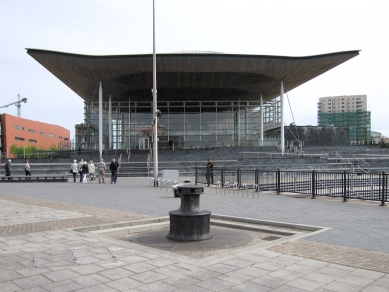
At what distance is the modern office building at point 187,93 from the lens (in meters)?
35.8

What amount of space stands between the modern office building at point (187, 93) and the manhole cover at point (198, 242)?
28.5 meters

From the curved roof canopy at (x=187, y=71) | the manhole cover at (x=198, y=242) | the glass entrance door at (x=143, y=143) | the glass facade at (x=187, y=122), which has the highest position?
the curved roof canopy at (x=187, y=71)

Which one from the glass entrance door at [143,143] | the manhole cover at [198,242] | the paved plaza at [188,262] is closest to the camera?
the paved plaza at [188,262]

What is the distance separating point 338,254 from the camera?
19.7 feet

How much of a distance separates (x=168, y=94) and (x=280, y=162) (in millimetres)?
21515

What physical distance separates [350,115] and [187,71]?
83235 mm

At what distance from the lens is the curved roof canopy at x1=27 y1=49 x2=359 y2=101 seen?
35.0 m

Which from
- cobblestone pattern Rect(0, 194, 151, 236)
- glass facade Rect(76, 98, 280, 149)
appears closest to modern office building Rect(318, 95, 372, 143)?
glass facade Rect(76, 98, 280, 149)

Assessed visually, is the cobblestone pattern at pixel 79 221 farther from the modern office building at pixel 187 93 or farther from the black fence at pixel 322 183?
the modern office building at pixel 187 93

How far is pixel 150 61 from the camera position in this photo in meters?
35.6

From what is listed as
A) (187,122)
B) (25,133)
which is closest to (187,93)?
(187,122)

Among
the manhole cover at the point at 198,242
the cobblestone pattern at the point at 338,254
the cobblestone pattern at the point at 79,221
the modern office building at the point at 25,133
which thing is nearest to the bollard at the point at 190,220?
the manhole cover at the point at 198,242

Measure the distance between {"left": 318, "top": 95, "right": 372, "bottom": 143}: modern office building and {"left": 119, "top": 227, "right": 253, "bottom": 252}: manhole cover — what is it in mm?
79784

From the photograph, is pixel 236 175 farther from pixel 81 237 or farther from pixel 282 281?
pixel 282 281
